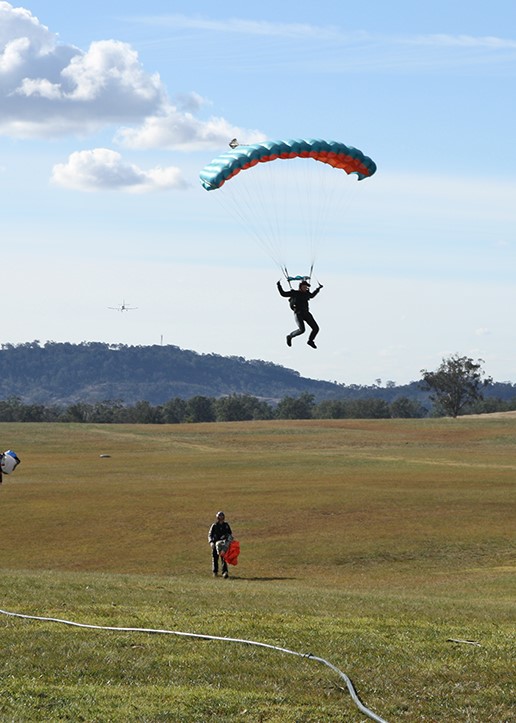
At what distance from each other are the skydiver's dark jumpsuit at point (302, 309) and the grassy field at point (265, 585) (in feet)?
21.7

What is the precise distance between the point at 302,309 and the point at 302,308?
3 centimetres

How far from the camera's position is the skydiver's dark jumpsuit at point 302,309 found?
27.0m

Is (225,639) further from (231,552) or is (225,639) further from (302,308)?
(231,552)

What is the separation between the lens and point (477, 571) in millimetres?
36594

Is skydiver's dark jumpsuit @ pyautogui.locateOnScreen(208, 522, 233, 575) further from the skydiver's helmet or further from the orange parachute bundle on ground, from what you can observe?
the skydiver's helmet

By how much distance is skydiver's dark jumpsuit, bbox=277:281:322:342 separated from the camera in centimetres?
2700

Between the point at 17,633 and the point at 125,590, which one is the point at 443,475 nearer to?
the point at 125,590

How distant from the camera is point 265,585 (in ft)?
98.4

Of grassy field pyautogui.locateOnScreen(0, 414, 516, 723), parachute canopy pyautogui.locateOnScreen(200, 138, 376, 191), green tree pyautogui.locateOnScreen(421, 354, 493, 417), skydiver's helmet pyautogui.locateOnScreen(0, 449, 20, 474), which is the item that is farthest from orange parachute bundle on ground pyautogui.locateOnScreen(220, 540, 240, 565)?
green tree pyautogui.locateOnScreen(421, 354, 493, 417)

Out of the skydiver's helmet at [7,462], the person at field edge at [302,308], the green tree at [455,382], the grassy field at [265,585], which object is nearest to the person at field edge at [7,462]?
the skydiver's helmet at [7,462]

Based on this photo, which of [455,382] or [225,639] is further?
[455,382]

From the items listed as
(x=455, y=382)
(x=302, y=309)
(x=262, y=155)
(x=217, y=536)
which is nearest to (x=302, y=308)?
(x=302, y=309)

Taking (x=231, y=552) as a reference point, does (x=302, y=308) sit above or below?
above

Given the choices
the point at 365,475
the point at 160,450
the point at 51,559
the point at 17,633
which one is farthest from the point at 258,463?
the point at 17,633
